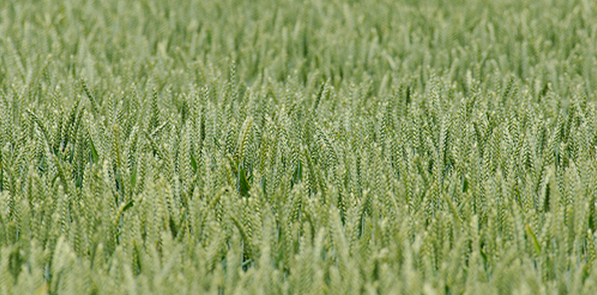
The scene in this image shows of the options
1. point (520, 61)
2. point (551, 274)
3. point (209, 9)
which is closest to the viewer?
point (551, 274)

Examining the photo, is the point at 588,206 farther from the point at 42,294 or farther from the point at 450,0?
the point at 450,0

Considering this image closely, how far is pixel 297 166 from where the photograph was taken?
225 centimetres

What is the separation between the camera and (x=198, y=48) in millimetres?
3867

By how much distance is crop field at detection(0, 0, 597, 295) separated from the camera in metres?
1.55

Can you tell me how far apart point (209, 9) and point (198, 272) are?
11.3ft

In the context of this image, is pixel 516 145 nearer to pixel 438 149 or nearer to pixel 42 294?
pixel 438 149

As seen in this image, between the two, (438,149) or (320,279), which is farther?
(438,149)

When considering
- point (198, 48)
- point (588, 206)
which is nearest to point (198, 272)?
point (588, 206)

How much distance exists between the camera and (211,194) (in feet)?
6.41

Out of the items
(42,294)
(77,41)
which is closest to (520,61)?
(77,41)

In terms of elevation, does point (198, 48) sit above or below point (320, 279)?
below

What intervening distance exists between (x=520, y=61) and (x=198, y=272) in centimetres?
256

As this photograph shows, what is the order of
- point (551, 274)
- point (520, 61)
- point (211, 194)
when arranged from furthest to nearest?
1. point (520, 61)
2. point (211, 194)
3. point (551, 274)

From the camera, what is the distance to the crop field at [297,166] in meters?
1.55
